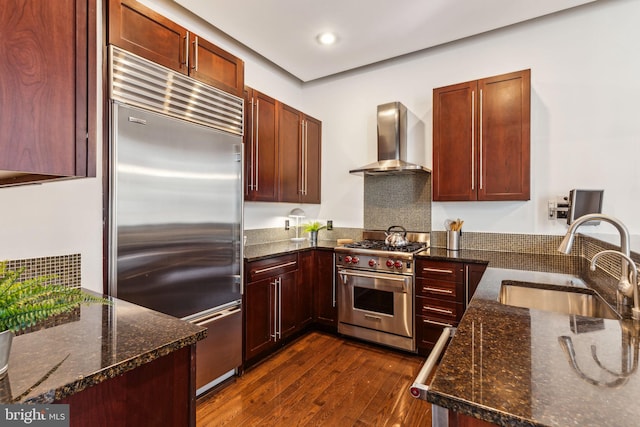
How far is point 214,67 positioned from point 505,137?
2.40m

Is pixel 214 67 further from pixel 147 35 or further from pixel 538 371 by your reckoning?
pixel 538 371

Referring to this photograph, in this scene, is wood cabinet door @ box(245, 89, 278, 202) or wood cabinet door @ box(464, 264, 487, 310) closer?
wood cabinet door @ box(464, 264, 487, 310)

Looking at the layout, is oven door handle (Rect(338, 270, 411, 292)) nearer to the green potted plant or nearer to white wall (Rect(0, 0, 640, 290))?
white wall (Rect(0, 0, 640, 290))

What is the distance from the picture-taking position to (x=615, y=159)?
251 centimetres

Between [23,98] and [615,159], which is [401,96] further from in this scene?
[23,98]

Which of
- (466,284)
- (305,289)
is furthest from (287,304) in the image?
(466,284)

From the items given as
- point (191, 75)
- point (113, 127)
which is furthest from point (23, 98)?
point (191, 75)

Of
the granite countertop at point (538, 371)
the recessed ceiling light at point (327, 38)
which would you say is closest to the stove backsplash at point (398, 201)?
the recessed ceiling light at point (327, 38)

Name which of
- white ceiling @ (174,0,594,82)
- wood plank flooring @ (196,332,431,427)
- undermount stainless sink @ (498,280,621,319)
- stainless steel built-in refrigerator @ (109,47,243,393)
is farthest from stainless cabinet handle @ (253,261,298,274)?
white ceiling @ (174,0,594,82)

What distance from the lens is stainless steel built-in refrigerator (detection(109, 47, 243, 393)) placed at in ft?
5.64

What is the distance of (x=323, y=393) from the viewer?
222 centimetres

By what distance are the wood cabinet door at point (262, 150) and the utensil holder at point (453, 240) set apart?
1.73 m

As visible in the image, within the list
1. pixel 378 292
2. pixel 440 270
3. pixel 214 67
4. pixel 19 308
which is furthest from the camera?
pixel 378 292

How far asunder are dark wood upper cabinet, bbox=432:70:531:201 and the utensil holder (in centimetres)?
35
